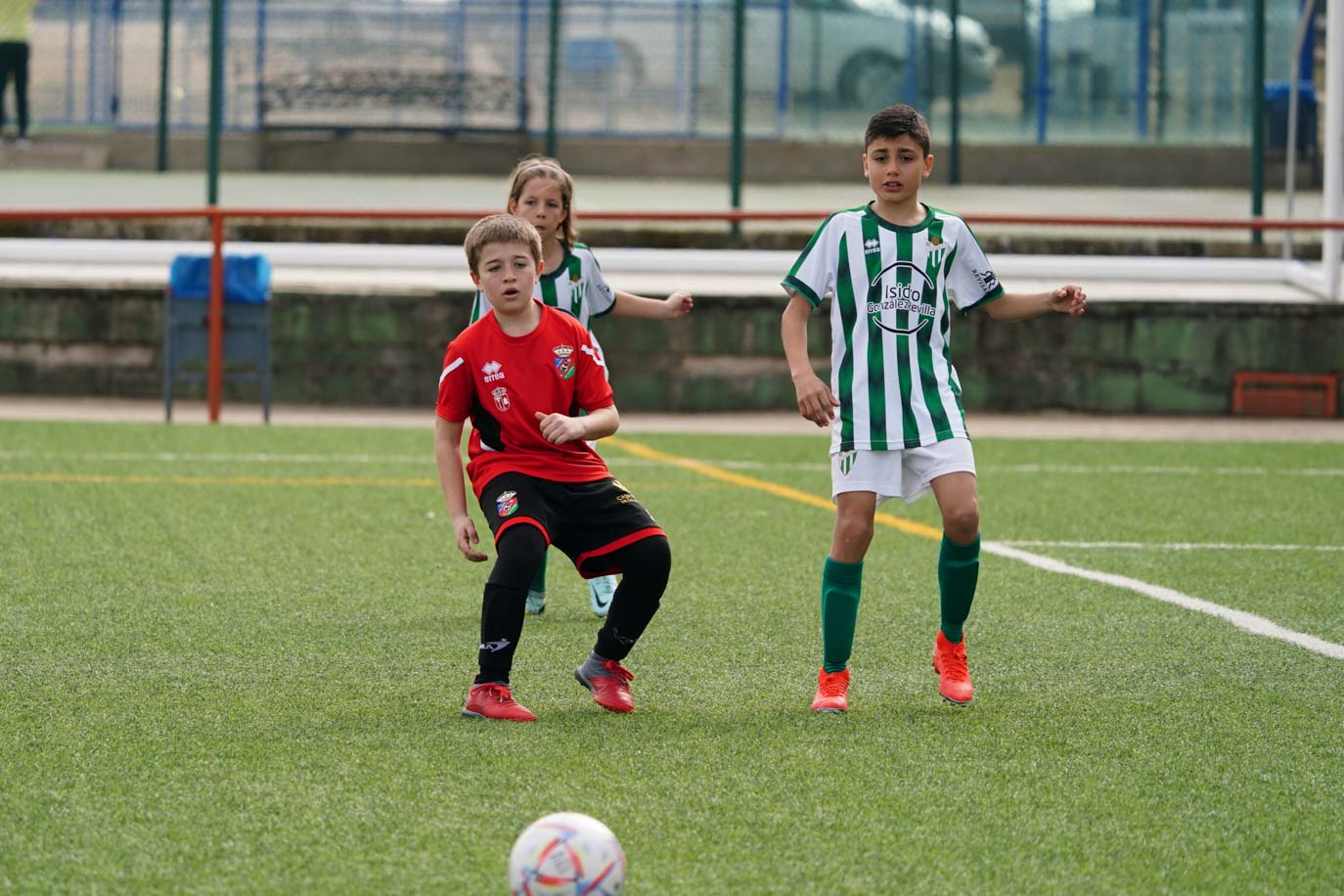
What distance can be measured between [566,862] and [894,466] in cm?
196

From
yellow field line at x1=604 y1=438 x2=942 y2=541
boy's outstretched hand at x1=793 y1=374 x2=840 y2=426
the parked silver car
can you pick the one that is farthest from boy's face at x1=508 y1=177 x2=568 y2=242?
the parked silver car

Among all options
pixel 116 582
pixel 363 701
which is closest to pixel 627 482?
pixel 116 582

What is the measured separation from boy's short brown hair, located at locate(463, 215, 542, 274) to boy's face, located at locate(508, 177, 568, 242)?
111 cm

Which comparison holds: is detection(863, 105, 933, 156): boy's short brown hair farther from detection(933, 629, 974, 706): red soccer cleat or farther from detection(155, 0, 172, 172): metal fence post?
detection(155, 0, 172, 172): metal fence post

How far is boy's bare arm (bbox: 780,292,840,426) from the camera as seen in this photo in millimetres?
4504

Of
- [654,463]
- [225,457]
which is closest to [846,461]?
[654,463]

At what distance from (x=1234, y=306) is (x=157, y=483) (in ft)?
26.5

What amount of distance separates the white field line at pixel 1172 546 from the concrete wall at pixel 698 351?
5827mm

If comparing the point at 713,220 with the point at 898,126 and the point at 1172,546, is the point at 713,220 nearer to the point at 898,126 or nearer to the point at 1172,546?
the point at 1172,546

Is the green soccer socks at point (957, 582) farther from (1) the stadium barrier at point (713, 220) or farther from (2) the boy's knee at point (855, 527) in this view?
(1) the stadium barrier at point (713, 220)

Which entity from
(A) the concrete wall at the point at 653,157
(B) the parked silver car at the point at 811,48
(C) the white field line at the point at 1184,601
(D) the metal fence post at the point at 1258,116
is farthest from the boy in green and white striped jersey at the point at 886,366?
(B) the parked silver car at the point at 811,48

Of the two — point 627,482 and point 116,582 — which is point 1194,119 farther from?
point 116,582

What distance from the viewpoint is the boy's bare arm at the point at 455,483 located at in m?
4.33

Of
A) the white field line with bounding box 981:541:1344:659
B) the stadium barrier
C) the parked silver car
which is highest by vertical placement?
the parked silver car
